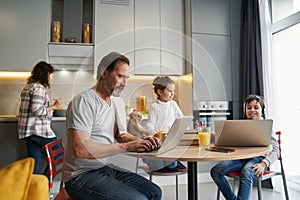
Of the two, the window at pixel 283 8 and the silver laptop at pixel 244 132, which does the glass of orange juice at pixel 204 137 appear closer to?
the silver laptop at pixel 244 132

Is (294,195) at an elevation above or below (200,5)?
below

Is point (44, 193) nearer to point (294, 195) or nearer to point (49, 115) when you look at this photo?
point (49, 115)

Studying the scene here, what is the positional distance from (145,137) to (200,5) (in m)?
2.91

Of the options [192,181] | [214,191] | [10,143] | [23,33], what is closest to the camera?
[192,181]

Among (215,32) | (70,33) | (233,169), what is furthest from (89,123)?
(215,32)

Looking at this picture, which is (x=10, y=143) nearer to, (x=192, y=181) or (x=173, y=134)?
(x=192, y=181)

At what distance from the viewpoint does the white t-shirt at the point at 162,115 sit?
3.26ft

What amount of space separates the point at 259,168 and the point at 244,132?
50 cm

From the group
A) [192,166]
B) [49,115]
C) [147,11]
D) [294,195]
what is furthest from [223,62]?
[192,166]

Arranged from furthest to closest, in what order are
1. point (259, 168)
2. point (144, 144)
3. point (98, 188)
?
point (259, 168), point (98, 188), point (144, 144)

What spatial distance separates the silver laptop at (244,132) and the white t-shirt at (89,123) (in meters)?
0.57

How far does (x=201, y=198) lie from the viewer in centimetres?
266

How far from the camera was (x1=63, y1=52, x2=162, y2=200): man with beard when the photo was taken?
3.22 feet

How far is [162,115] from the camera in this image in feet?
3.37
